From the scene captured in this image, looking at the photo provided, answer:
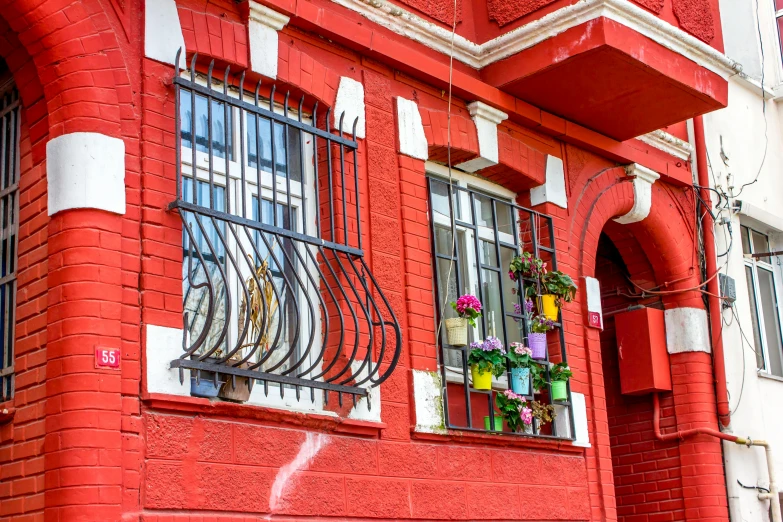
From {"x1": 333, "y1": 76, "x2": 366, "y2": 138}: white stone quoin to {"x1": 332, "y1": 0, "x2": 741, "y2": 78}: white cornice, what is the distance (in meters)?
0.59

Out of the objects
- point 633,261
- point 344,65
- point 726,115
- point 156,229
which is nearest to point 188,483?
point 156,229

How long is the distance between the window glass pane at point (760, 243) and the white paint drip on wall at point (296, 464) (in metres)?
6.59

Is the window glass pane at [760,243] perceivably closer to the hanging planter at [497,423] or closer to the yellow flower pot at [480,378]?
the hanging planter at [497,423]

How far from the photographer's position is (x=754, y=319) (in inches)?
452

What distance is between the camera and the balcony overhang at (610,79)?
852cm

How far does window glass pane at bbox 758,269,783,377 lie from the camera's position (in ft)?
38.1

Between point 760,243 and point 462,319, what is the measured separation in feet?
17.1

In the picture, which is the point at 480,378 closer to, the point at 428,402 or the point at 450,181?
the point at 428,402

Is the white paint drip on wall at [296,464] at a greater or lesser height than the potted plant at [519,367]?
lesser

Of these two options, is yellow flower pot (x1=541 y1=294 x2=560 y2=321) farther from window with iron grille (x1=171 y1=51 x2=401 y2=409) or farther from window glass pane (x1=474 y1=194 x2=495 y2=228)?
window with iron grille (x1=171 y1=51 x2=401 y2=409)

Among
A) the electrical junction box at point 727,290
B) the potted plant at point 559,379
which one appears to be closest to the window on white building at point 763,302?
the electrical junction box at point 727,290


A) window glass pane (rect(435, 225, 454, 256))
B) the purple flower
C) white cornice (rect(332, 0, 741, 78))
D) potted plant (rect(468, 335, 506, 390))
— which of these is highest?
white cornice (rect(332, 0, 741, 78))

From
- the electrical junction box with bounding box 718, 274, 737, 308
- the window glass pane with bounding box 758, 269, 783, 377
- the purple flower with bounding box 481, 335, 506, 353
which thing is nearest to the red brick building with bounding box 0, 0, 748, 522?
the purple flower with bounding box 481, 335, 506, 353

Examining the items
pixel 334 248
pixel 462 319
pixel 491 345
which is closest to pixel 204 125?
pixel 334 248
